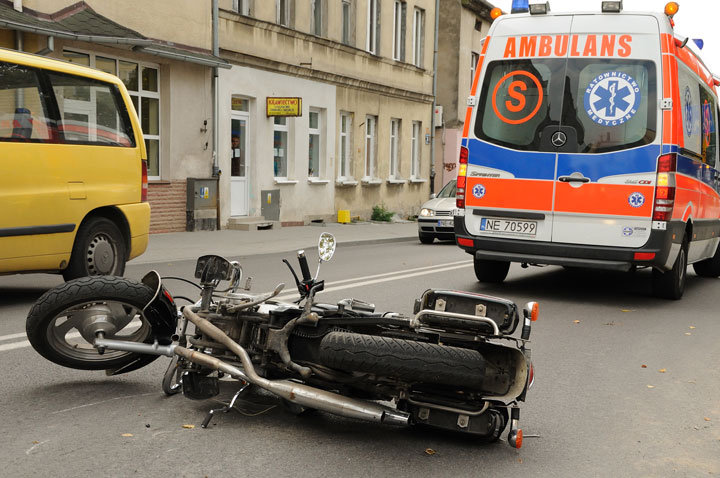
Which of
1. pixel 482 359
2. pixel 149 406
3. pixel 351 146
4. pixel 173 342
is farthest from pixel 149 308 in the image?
pixel 351 146

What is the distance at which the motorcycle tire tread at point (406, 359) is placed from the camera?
164 inches

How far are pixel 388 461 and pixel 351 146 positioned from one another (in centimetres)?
2376

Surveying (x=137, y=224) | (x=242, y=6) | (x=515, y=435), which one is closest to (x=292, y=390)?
(x=515, y=435)

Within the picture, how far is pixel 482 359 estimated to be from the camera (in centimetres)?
419

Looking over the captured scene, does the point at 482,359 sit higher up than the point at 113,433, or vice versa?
the point at 482,359

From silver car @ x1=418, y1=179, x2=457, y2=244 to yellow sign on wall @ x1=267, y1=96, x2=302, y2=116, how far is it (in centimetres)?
397

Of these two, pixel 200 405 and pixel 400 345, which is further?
pixel 200 405

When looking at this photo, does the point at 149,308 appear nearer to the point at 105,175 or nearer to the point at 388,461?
the point at 388,461

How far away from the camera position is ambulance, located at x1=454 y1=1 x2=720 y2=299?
9430mm

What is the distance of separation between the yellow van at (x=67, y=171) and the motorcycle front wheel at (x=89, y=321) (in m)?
3.25

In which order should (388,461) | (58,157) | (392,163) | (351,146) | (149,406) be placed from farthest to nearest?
1. (392,163)
2. (351,146)
3. (58,157)
4. (149,406)
5. (388,461)

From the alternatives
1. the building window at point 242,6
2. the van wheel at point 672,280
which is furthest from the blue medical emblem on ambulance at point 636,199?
the building window at point 242,6

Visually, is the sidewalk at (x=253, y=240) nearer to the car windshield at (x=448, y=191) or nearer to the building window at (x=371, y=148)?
the car windshield at (x=448, y=191)

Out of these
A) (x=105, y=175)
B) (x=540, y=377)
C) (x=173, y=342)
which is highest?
(x=105, y=175)
